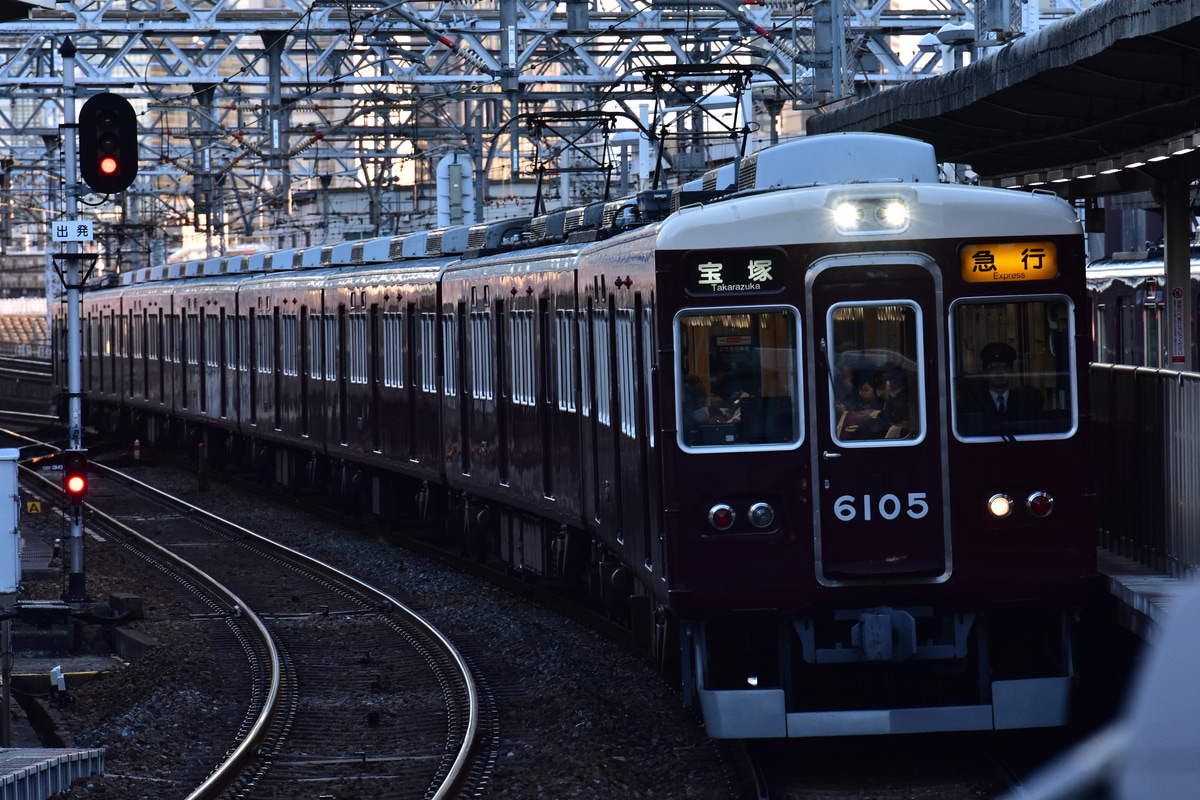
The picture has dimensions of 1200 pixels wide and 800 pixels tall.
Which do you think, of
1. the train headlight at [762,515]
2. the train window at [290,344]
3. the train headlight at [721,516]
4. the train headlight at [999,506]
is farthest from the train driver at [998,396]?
the train window at [290,344]

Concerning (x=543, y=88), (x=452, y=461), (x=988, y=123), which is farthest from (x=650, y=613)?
(x=543, y=88)

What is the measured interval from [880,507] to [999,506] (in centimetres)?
50

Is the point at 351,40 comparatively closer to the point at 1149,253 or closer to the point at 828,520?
the point at 1149,253

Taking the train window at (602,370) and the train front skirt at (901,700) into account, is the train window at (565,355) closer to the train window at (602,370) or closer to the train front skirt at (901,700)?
the train window at (602,370)

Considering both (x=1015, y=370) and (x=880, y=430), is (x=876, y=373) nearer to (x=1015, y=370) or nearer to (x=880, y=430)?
(x=880, y=430)

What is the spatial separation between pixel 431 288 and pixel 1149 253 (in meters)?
8.40

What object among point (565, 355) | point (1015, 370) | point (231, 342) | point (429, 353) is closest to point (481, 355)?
point (429, 353)

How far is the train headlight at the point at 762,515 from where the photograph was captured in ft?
24.8

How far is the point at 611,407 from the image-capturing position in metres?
9.85

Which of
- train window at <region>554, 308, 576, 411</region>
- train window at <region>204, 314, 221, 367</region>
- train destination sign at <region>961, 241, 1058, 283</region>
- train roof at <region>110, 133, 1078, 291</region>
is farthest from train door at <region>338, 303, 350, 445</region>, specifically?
train destination sign at <region>961, 241, 1058, 283</region>

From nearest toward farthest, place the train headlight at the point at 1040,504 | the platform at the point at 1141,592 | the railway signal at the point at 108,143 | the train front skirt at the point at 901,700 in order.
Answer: the platform at the point at 1141,592 → the train front skirt at the point at 901,700 → the train headlight at the point at 1040,504 → the railway signal at the point at 108,143

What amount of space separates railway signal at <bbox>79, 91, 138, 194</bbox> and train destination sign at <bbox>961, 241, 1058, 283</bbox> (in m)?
6.93

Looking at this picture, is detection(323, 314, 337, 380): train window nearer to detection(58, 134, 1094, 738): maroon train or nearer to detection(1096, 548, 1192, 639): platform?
detection(58, 134, 1094, 738): maroon train

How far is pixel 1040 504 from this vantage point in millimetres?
7598
